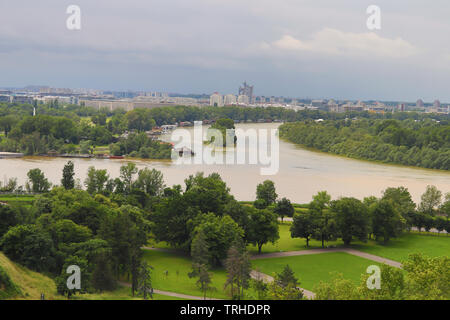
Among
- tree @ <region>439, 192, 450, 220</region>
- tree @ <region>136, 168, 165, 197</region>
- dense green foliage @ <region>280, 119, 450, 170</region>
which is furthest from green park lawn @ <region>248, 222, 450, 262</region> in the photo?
dense green foliage @ <region>280, 119, 450, 170</region>

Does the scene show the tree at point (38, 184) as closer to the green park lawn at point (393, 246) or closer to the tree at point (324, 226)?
the green park lawn at point (393, 246)

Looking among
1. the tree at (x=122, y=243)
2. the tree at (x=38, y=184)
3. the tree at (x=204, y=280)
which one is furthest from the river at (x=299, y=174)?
the tree at (x=204, y=280)

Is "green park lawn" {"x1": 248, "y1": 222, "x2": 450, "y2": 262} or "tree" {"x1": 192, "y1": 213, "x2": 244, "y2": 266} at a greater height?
"tree" {"x1": 192, "y1": 213, "x2": 244, "y2": 266}

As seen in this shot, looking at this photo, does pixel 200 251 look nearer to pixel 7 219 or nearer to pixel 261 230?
pixel 261 230

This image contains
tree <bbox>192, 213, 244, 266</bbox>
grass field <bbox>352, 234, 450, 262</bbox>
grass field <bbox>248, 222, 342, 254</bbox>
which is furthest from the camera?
grass field <bbox>248, 222, 342, 254</bbox>

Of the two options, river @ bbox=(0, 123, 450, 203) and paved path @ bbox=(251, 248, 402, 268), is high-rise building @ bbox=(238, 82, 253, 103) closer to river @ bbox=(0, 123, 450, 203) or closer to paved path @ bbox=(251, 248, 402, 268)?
river @ bbox=(0, 123, 450, 203)

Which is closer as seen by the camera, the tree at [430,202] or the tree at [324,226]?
the tree at [324,226]
